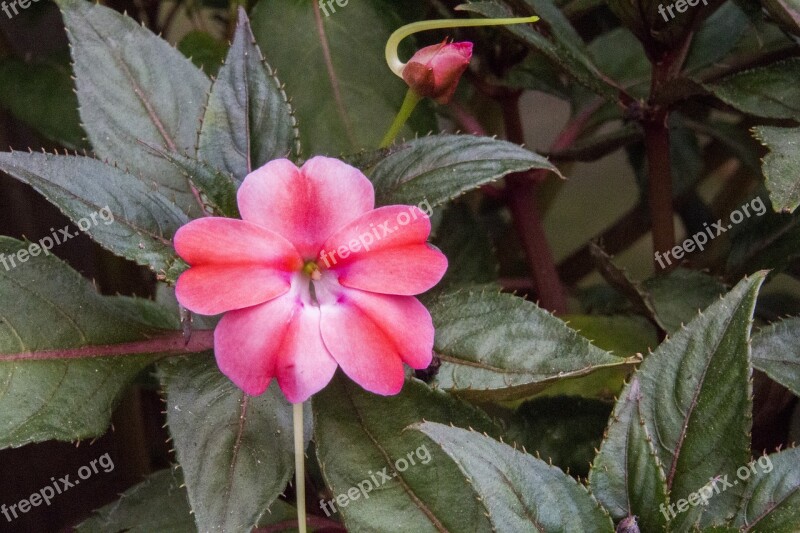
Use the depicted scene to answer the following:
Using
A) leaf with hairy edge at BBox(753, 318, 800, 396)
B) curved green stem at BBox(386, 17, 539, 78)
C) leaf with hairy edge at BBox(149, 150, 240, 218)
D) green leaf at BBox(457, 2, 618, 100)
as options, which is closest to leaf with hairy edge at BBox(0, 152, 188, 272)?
leaf with hairy edge at BBox(149, 150, 240, 218)

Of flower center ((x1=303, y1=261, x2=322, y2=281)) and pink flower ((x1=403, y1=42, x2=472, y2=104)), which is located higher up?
pink flower ((x1=403, y1=42, x2=472, y2=104))

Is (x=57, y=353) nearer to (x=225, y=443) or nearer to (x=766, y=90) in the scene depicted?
(x=225, y=443)

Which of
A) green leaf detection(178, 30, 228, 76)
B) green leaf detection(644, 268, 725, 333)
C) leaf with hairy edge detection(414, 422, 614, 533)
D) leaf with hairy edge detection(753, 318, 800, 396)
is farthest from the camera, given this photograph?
green leaf detection(178, 30, 228, 76)

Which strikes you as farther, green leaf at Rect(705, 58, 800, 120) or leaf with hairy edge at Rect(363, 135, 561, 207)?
green leaf at Rect(705, 58, 800, 120)

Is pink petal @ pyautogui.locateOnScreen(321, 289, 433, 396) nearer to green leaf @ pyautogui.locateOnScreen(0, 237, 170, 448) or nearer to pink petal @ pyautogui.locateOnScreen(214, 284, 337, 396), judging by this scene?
pink petal @ pyautogui.locateOnScreen(214, 284, 337, 396)

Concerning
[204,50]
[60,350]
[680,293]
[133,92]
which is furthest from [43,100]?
[680,293]
